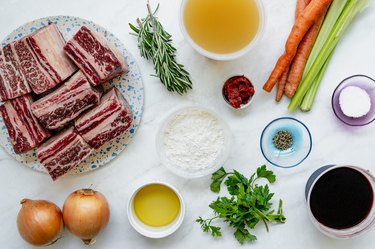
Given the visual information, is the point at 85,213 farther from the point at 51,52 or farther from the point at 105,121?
the point at 51,52

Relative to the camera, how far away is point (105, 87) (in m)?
2.15

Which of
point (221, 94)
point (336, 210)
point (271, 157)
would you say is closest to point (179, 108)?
point (221, 94)

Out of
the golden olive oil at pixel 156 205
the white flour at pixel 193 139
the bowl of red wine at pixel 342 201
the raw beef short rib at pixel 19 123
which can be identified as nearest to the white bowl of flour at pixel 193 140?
the white flour at pixel 193 139

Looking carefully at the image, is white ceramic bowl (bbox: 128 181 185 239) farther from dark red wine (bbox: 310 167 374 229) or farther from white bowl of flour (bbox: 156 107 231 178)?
dark red wine (bbox: 310 167 374 229)

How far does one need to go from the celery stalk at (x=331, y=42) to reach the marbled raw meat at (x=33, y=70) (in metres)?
1.00

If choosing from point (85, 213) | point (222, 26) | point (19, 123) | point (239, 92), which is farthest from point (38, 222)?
point (222, 26)

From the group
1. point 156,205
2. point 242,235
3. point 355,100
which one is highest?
point 355,100

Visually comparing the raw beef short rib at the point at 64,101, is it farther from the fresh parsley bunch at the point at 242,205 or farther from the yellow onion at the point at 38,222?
the fresh parsley bunch at the point at 242,205

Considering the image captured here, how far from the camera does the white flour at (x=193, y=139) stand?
212 centimetres

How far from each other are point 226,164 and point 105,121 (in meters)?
0.54

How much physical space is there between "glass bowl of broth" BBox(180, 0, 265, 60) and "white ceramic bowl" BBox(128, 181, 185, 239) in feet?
1.91

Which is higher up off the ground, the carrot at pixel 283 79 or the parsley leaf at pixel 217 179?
the carrot at pixel 283 79

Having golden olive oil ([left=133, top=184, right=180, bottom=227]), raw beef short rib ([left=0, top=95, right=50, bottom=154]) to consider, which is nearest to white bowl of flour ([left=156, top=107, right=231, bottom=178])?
golden olive oil ([left=133, top=184, right=180, bottom=227])

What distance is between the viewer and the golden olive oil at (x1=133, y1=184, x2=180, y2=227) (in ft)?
6.98
